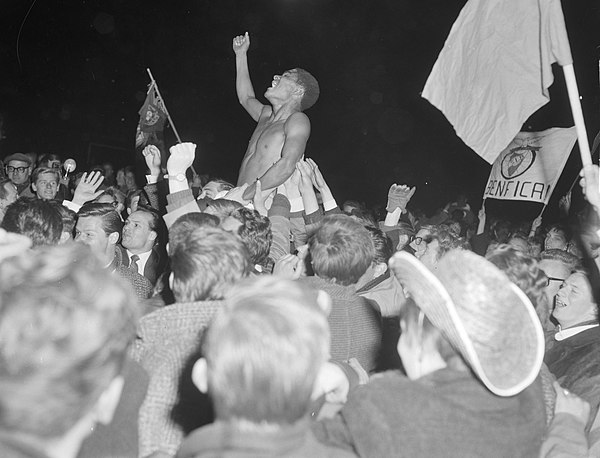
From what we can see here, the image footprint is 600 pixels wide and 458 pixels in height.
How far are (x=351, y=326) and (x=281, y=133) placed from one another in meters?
3.03

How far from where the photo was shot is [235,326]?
137 centimetres

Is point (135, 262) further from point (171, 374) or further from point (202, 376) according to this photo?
point (202, 376)

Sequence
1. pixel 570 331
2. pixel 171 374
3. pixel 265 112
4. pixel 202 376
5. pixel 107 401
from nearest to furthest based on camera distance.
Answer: pixel 107 401, pixel 202 376, pixel 171 374, pixel 570 331, pixel 265 112

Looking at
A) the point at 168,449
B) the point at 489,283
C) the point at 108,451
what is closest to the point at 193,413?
the point at 168,449

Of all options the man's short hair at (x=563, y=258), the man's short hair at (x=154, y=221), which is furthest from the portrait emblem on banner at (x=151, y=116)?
the man's short hair at (x=563, y=258)

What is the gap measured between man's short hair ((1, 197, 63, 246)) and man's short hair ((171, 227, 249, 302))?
4.94 ft

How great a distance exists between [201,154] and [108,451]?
1342 cm

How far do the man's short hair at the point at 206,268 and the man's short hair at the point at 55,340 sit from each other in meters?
0.92

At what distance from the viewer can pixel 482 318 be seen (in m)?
1.81

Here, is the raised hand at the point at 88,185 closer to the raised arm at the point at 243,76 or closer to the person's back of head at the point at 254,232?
the person's back of head at the point at 254,232

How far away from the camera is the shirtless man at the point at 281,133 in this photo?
543 centimetres

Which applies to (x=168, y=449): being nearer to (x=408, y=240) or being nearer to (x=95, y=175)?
(x=95, y=175)

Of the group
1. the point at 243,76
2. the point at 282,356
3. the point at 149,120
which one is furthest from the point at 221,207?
the point at 149,120

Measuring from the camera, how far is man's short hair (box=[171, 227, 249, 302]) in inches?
92.0
